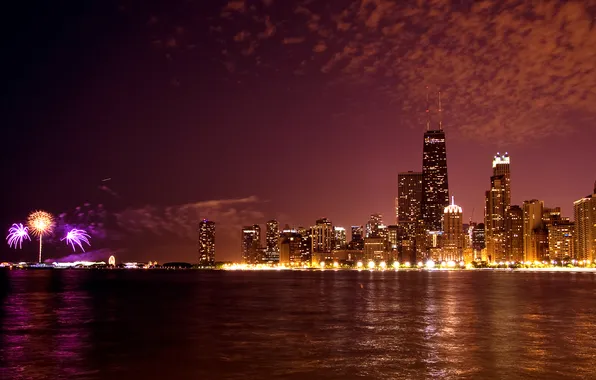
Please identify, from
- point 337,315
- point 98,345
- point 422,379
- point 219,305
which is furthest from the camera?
point 219,305

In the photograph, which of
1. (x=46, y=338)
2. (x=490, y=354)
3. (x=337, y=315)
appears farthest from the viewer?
(x=337, y=315)

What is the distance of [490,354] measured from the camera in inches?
1193

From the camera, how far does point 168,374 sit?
26578 millimetres

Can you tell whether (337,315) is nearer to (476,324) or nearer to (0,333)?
(476,324)

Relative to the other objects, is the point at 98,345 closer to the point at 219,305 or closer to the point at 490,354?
the point at 490,354

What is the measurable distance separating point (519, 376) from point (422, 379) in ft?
13.9

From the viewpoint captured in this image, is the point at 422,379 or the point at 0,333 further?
the point at 0,333

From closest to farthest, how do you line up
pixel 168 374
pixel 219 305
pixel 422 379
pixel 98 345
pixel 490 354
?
1. pixel 422 379
2. pixel 168 374
3. pixel 490 354
4. pixel 98 345
5. pixel 219 305

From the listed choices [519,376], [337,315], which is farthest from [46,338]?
[519,376]

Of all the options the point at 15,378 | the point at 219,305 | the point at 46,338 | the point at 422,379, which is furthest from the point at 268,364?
the point at 219,305

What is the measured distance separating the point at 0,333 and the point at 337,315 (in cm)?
2700

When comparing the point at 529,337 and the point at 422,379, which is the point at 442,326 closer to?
the point at 529,337

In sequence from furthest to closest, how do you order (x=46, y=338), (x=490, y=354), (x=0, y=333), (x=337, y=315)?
1. (x=337, y=315)
2. (x=0, y=333)
3. (x=46, y=338)
4. (x=490, y=354)

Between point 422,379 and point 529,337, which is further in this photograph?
point 529,337
